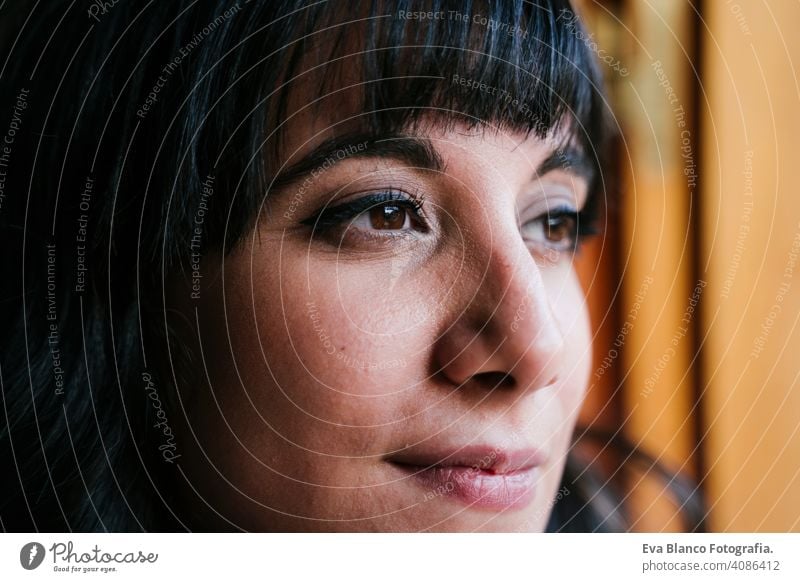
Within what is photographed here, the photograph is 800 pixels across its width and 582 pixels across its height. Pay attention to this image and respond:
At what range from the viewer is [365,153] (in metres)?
0.37

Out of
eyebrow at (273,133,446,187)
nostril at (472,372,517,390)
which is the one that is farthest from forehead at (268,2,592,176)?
nostril at (472,372,517,390)

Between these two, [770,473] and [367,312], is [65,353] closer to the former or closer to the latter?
[367,312]

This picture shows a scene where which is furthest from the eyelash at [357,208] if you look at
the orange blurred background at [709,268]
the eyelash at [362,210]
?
the orange blurred background at [709,268]

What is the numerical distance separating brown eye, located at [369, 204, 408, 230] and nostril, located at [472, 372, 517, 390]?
0.31ft

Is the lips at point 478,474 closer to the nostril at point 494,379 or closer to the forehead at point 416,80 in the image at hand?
the nostril at point 494,379

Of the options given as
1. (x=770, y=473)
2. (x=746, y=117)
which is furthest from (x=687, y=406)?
(x=746, y=117)

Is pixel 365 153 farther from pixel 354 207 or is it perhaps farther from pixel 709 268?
pixel 709 268

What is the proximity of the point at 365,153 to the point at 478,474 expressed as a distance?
7.6 inches

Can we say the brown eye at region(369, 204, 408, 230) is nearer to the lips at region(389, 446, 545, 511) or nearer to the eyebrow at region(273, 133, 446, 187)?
the eyebrow at region(273, 133, 446, 187)

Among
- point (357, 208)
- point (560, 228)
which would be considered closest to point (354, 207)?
point (357, 208)

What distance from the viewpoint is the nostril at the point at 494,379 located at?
390mm
